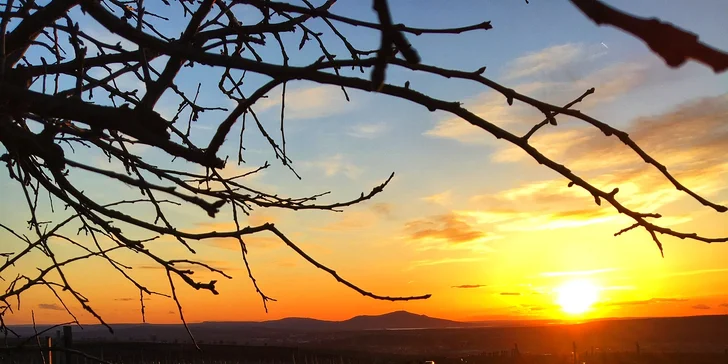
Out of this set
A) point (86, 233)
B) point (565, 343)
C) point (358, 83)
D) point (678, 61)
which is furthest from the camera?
point (565, 343)

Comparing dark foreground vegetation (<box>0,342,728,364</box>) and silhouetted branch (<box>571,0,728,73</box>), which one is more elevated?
silhouetted branch (<box>571,0,728,73</box>)

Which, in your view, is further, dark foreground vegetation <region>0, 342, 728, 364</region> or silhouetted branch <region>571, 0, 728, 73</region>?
dark foreground vegetation <region>0, 342, 728, 364</region>

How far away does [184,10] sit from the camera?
3.96 meters

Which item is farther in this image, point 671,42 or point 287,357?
point 287,357

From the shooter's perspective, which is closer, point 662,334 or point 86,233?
point 86,233

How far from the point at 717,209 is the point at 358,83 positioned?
35.4 inches

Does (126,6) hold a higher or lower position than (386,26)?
higher

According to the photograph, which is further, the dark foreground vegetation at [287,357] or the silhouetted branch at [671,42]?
the dark foreground vegetation at [287,357]

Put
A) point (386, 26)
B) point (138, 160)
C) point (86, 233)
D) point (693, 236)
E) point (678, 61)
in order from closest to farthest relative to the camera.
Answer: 1. point (678, 61)
2. point (386, 26)
3. point (693, 236)
4. point (138, 160)
5. point (86, 233)

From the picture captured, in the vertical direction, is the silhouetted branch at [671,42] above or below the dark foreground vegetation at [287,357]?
above

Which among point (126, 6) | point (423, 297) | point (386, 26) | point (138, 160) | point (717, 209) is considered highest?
point (126, 6)

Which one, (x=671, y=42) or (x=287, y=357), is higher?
(x=671, y=42)

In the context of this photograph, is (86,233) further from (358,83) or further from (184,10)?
(358,83)

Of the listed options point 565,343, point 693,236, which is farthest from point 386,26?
point 565,343
